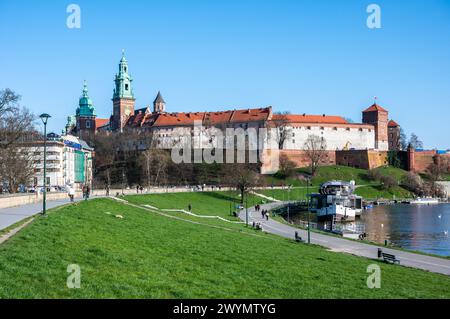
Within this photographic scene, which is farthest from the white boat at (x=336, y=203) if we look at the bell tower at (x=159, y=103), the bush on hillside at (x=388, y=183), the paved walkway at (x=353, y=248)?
the bell tower at (x=159, y=103)

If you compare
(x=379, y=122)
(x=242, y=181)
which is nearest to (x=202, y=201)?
(x=242, y=181)

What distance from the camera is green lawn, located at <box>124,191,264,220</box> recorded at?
197 feet

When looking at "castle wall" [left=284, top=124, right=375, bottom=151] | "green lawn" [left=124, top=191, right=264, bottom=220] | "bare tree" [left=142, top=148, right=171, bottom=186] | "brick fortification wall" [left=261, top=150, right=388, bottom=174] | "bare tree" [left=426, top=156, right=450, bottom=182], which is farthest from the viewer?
"castle wall" [left=284, top=124, right=375, bottom=151]

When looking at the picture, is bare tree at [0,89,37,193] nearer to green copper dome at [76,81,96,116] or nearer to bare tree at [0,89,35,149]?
bare tree at [0,89,35,149]

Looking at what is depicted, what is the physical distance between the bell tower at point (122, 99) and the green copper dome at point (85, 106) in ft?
25.2

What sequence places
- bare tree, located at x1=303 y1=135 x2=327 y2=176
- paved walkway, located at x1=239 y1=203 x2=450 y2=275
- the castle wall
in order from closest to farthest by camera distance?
paved walkway, located at x1=239 y1=203 x2=450 y2=275, bare tree, located at x1=303 y1=135 x2=327 y2=176, the castle wall

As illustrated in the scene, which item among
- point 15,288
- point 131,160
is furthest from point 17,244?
point 131,160

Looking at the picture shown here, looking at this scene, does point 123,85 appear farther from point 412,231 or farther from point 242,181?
point 412,231

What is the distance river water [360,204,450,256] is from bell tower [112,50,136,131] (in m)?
92.5

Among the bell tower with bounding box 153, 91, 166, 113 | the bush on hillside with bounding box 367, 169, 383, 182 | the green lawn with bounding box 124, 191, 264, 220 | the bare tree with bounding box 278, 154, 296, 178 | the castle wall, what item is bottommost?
the green lawn with bounding box 124, 191, 264, 220

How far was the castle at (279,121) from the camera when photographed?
132 m

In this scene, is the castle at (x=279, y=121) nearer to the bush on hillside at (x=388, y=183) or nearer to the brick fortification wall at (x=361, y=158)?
the brick fortification wall at (x=361, y=158)

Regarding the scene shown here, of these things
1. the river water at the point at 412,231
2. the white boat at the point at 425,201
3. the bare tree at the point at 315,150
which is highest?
the bare tree at the point at 315,150

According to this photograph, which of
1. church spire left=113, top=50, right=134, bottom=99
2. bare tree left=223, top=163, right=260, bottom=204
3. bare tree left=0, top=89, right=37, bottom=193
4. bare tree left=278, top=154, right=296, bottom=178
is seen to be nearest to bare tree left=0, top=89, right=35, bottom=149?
bare tree left=0, top=89, right=37, bottom=193
